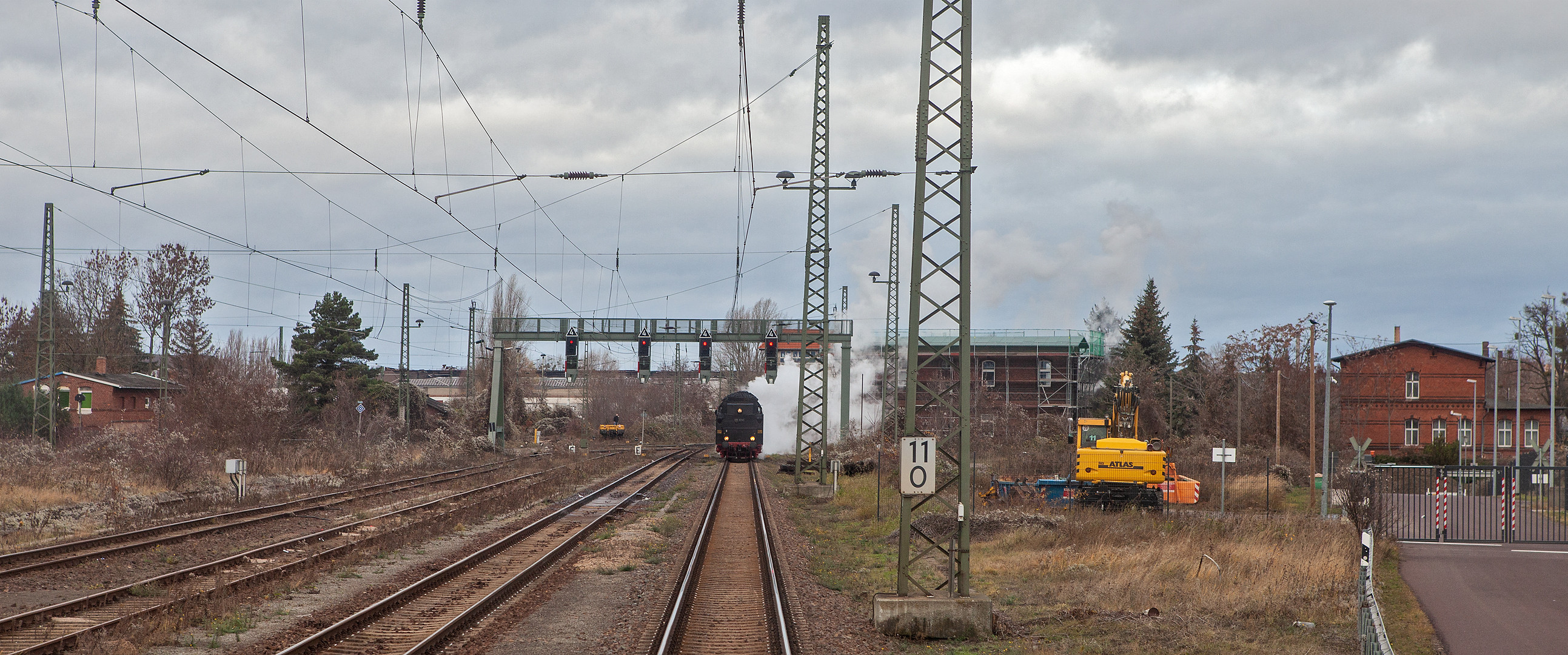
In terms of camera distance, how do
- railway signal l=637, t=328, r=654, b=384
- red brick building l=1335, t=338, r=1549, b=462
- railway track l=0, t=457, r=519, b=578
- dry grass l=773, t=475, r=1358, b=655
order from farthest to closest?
1. red brick building l=1335, t=338, r=1549, b=462
2. railway signal l=637, t=328, r=654, b=384
3. railway track l=0, t=457, r=519, b=578
4. dry grass l=773, t=475, r=1358, b=655

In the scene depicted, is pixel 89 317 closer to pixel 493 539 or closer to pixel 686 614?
pixel 493 539

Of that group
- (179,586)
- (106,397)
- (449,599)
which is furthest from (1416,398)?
(106,397)

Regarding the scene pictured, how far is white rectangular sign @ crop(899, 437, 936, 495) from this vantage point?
1273 cm

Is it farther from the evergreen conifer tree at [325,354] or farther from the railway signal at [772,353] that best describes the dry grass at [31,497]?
the evergreen conifer tree at [325,354]

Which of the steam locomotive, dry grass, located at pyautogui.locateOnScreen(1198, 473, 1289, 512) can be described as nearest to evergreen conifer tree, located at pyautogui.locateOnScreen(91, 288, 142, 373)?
the steam locomotive

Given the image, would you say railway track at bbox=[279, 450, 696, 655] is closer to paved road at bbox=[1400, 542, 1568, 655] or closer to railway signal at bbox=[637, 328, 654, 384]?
paved road at bbox=[1400, 542, 1568, 655]

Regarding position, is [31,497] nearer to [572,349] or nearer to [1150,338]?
[572,349]

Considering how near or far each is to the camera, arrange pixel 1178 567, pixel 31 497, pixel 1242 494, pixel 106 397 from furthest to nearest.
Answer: pixel 106 397 → pixel 1242 494 → pixel 31 497 → pixel 1178 567

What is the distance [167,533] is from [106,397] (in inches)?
1755

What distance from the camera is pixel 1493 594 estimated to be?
1678 cm

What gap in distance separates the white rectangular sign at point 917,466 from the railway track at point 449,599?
5.44m

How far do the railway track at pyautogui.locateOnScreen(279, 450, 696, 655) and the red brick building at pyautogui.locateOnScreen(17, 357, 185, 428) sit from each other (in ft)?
140

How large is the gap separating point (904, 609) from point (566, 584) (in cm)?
597

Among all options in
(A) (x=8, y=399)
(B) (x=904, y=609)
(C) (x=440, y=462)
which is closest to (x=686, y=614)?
(B) (x=904, y=609)
